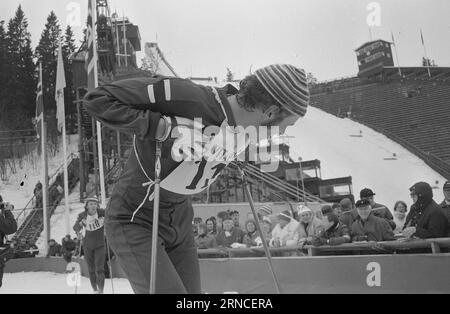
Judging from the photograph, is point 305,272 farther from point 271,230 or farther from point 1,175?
point 1,175

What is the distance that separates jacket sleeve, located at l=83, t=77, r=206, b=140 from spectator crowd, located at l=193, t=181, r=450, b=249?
3.03m

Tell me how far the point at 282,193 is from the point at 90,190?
26.7ft

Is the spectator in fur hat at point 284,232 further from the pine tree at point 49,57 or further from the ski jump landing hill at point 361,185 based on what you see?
the pine tree at point 49,57

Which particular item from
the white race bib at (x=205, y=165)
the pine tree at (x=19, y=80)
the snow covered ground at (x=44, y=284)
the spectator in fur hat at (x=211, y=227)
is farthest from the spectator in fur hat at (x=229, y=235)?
the pine tree at (x=19, y=80)

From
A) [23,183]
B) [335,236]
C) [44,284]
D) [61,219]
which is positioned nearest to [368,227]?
[335,236]

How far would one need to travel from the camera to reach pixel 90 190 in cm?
1738

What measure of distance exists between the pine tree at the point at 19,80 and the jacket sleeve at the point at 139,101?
81.1ft

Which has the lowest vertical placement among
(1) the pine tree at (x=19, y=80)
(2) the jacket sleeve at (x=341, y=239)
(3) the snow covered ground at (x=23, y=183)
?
(2) the jacket sleeve at (x=341, y=239)

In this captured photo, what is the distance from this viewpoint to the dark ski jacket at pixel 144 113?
Answer: 1.68 m

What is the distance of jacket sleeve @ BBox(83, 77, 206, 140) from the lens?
5.51 feet

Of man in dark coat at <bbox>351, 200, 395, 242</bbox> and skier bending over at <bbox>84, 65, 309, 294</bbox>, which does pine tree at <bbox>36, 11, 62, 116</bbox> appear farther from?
skier bending over at <bbox>84, 65, 309, 294</bbox>

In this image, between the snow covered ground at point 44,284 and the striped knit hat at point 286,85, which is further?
the snow covered ground at point 44,284

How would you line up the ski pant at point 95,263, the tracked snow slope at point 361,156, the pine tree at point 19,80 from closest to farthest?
the ski pant at point 95,263
the tracked snow slope at point 361,156
the pine tree at point 19,80

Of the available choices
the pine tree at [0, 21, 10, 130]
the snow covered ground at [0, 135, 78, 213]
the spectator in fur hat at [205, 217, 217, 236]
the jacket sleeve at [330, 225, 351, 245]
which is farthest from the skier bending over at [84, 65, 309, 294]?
the pine tree at [0, 21, 10, 130]
